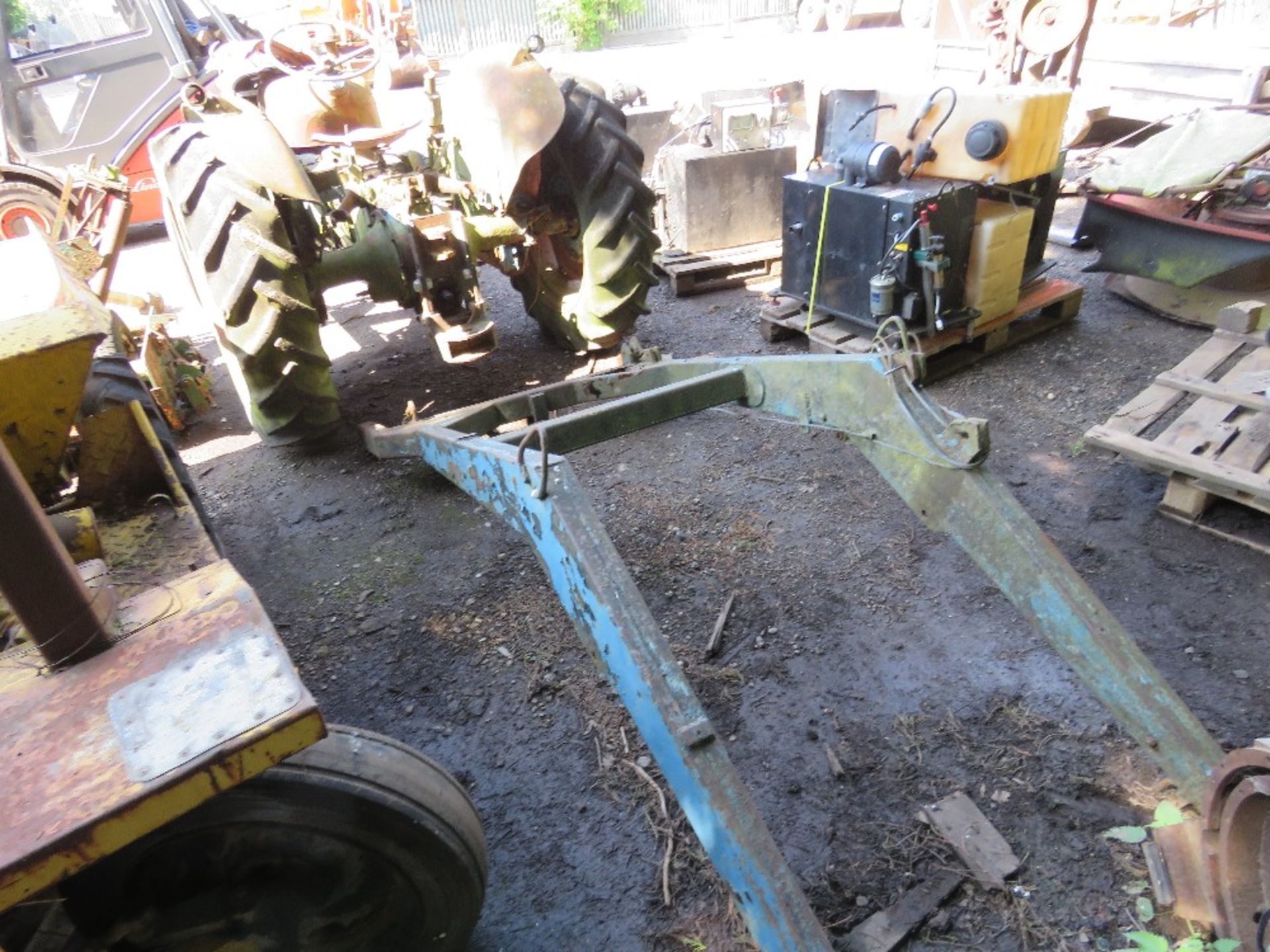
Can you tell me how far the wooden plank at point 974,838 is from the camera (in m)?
1.91

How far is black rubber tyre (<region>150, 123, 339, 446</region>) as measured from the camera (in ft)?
10.3

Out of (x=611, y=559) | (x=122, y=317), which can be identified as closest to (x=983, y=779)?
(x=611, y=559)

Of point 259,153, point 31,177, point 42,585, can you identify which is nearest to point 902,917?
point 42,585

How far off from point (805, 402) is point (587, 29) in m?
Result: 19.8

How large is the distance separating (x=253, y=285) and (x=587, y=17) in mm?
Result: 18644

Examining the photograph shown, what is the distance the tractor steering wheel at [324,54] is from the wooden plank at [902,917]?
4193 mm

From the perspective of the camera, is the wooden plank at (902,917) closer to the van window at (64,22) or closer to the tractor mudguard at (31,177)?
the tractor mudguard at (31,177)

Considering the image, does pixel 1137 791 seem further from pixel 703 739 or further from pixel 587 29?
pixel 587 29

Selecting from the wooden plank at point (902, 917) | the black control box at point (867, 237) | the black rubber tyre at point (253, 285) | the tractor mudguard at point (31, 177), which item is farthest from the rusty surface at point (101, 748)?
the tractor mudguard at point (31, 177)

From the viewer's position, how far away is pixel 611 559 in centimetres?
158

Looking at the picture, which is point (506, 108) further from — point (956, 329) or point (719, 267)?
point (956, 329)

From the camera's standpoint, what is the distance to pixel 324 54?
4.12 meters

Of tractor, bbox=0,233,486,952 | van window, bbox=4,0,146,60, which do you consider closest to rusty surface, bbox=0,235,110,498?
tractor, bbox=0,233,486,952

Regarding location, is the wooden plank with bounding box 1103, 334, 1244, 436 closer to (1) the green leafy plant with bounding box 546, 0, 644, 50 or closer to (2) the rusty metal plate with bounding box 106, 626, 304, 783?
(2) the rusty metal plate with bounding box 106, 626, 304, 783
